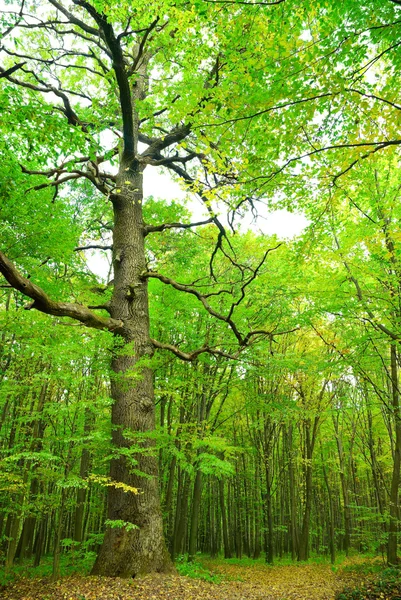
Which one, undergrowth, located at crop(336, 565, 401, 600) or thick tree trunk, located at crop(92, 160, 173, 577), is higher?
thick tree trunk, located at crop(92, 160, 173, 577)

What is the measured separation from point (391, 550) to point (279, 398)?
511 cm

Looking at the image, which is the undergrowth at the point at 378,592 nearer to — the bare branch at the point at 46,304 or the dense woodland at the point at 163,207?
the dense woodland at the point at 163,207

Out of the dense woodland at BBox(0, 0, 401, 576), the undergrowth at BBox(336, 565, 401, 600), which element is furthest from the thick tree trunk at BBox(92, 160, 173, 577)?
the undergrowth at BBox(336, 565, 401, 600)

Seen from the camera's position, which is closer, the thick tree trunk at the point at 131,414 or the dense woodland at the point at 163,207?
the dense woodland at the point at 163,207

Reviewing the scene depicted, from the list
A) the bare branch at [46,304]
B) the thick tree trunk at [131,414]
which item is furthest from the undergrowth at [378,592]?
the bare branch at [46,304]

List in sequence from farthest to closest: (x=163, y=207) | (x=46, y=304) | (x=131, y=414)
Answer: (x=163, y=207)
(x=131, y=414)
(x=46, y=304)

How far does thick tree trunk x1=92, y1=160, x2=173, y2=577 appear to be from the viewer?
5.43 metres

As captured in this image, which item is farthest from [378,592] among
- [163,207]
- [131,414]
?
[163,207]

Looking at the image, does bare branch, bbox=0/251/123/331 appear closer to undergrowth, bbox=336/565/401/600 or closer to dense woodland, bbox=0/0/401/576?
dense woodland, bbox=0/0/401/576

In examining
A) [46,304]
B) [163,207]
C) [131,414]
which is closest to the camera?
[46,304]

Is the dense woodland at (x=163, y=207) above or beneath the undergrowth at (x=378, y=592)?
above

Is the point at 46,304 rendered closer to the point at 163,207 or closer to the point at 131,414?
the point at 131,414

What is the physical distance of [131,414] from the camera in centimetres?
625

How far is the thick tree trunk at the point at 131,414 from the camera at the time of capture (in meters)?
5.43
